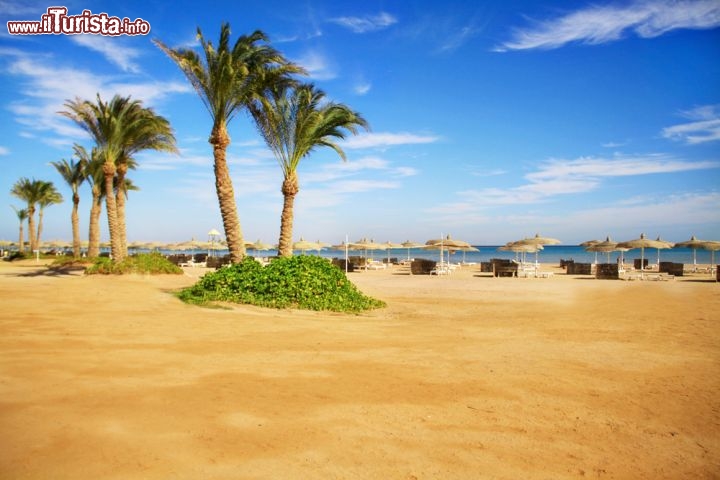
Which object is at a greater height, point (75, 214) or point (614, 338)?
point (75, 214)

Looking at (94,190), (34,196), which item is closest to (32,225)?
(34,196)

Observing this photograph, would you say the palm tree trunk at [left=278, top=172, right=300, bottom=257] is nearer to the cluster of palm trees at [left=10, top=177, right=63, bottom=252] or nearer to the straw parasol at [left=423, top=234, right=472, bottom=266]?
the straw parasol at [left=423, top=234, right=472, bottom=266]

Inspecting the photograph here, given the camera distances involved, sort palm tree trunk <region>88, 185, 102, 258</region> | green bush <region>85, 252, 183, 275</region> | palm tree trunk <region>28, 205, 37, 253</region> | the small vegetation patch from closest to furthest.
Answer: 1. green bush <region>85, 252, 183, 275</region>
2. palm tree trunk <region>88, 185, 102, 258</region>
3. the small vegetation patch
4. palm tree trunk <region>28, 205, 37, 253</region>

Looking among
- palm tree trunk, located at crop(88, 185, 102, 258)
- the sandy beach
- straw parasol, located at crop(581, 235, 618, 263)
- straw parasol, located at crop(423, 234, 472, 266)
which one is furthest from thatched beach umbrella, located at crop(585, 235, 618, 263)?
palm tree trunk, located at crop(88, 185, 102, 258)

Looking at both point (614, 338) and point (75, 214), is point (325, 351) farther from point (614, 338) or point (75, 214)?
point (75, 214)

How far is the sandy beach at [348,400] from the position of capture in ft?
9.91

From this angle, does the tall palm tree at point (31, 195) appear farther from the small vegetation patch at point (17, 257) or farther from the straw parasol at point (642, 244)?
the straw parasol at point (642, 244)

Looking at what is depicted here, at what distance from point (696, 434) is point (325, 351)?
13.4 feet

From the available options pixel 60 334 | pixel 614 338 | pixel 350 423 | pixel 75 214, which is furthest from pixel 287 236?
pixel 75 214

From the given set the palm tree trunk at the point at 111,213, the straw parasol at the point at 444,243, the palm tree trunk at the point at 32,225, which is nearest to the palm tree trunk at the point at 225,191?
the palm tree trunk at the point at 111,213

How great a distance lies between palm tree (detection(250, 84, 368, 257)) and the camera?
575 inches

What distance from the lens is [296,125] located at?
1490cm

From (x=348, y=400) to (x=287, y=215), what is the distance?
10848 mm

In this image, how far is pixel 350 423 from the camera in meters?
3.64
